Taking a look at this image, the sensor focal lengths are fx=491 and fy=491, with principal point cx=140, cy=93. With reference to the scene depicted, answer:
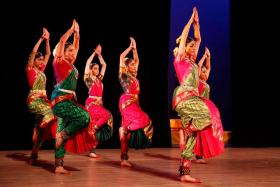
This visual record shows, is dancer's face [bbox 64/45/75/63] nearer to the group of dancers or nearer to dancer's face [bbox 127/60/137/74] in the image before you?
the group of dancers

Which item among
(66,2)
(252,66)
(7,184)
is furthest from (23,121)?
(252,66)

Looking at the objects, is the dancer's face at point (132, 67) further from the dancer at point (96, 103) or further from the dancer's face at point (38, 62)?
the dancer at point (96, 103)

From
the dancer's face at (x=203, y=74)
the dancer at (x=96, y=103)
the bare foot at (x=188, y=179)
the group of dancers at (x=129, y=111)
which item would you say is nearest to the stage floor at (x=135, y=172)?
the bare foot at (x=188, y=179)

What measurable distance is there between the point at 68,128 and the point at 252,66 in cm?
510

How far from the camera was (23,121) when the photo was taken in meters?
7.27

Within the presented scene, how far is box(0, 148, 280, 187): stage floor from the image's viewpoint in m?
3.98

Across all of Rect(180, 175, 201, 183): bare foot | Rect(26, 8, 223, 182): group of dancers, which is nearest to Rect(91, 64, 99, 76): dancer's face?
Rect(26, 8, 223, 182): group of dancers

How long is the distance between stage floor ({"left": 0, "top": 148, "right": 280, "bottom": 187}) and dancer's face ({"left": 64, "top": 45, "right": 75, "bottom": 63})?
107 cm

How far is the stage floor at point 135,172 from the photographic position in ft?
13.0

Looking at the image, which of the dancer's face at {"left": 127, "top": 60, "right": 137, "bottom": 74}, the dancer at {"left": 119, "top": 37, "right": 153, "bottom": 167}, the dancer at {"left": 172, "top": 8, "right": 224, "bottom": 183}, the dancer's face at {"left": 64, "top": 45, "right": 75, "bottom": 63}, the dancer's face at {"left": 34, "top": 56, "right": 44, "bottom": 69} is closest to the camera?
the dancer at {"left": 172, "top": 8, "right": 224, "bottom": 183}

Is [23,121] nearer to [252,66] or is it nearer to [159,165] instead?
[159,165]

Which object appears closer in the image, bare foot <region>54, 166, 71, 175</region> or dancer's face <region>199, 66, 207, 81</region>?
bare foot <region>54, 166, 71, 175</region>

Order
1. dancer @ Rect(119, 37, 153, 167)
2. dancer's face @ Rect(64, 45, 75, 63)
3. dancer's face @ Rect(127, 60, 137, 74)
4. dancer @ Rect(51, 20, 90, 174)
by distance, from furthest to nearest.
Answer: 1. dancer's face @ Rect(127, 60, 137, 74)
2. dancer @ Rect(119, 37, 153, 167)
3. dancer's face @ Rect(64, 45, 75, 63)
4. dancer @ Rect(51, 20, 90, 174)

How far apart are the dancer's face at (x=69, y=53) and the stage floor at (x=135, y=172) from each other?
1074 mm
